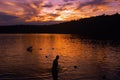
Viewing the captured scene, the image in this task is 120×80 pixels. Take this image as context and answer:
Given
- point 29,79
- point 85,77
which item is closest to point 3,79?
point 29,79

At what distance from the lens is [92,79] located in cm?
3541

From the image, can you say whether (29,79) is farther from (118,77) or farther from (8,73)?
(118,77)

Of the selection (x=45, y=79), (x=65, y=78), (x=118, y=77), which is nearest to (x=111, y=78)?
(x=118, y=77)

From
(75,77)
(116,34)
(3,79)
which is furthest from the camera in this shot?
(116,34)

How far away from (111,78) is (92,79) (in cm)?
298

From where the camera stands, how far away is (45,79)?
34344 mm

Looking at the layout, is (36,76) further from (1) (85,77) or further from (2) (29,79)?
(1) (85,77)

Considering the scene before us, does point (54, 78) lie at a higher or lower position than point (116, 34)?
lower

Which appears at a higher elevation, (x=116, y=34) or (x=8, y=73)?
(x=116, y=34)

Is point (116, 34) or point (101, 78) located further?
point (116, 34)

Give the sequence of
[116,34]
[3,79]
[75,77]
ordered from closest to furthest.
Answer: [3,79]
[75,77]
[116,34]

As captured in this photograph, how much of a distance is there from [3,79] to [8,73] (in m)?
4.45

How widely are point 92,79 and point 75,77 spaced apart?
8.49 ft

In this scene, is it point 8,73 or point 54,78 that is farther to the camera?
point 8,73
